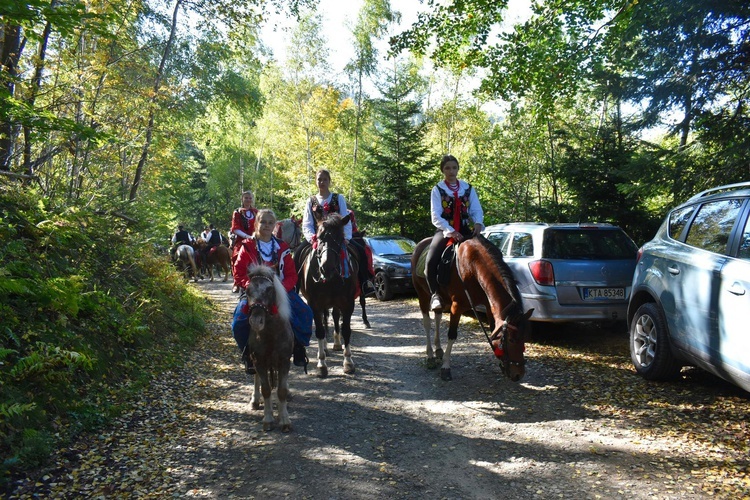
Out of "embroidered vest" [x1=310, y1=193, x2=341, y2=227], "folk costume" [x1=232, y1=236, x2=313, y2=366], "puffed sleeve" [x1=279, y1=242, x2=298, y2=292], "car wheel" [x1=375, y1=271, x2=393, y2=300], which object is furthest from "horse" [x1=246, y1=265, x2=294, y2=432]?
"car wheel" [x1=375, y1=271, x2=393, y2=300]

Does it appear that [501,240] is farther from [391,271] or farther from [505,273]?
[391,271]

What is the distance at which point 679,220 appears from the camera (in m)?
5.77

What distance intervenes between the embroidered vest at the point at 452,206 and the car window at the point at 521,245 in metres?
1.68

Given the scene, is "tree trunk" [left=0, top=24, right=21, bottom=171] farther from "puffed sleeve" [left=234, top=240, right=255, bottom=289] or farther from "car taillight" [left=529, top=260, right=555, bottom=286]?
"car taillight" [left=529, top=260, right=555, bottom=286]

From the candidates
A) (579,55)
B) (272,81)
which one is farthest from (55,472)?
(272,81)

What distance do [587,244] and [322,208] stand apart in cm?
427

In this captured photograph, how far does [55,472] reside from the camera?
379 cm

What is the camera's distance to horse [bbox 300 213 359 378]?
6.46 meters

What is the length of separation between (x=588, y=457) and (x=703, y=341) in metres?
1.72

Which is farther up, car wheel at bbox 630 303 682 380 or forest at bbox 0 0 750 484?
forest at bbox 0 0 750 484

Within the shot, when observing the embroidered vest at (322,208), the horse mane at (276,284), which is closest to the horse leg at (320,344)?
the embroidered vest at (322,208)

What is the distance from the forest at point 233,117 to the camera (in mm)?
5312

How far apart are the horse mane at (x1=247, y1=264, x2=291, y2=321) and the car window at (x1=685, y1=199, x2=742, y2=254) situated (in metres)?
4.28

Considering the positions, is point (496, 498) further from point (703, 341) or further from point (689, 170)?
point (689, 170)
